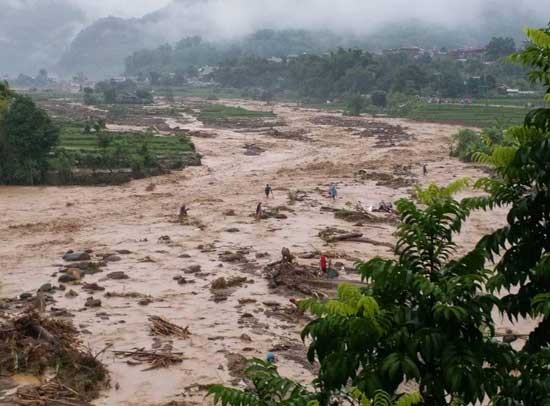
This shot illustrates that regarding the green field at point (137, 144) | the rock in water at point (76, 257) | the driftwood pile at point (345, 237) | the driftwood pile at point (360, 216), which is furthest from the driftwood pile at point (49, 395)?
the green field at point (137, 144)

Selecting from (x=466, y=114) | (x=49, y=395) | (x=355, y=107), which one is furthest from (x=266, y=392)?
(x=355, y=107)

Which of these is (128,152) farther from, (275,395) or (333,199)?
(275,395)

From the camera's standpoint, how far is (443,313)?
3.80 meters

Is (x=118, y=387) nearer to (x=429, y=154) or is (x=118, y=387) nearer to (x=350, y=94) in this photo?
(x=429, y=154)

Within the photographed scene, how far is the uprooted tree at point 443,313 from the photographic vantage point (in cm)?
375

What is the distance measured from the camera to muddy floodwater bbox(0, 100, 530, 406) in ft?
43.2

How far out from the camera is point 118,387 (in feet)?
37.4

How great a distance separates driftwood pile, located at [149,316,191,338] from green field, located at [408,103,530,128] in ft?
161

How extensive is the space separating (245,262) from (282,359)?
290 inches

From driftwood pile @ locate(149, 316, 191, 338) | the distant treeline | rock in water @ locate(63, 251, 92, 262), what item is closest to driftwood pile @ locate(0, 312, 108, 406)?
driftwood pile @ locate(149, 316, 191, 338)

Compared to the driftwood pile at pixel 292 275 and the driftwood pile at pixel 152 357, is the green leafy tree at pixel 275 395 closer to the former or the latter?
the driftwood pile at pixel 152 357

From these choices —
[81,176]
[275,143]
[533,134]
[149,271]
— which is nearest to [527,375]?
[533,134]

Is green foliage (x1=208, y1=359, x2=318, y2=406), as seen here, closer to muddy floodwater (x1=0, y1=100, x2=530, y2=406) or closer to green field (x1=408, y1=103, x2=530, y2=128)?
muddy floodwater (x1=0, y1=100, x2=530, y2=406)

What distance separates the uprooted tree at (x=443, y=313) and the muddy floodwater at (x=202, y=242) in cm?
779
